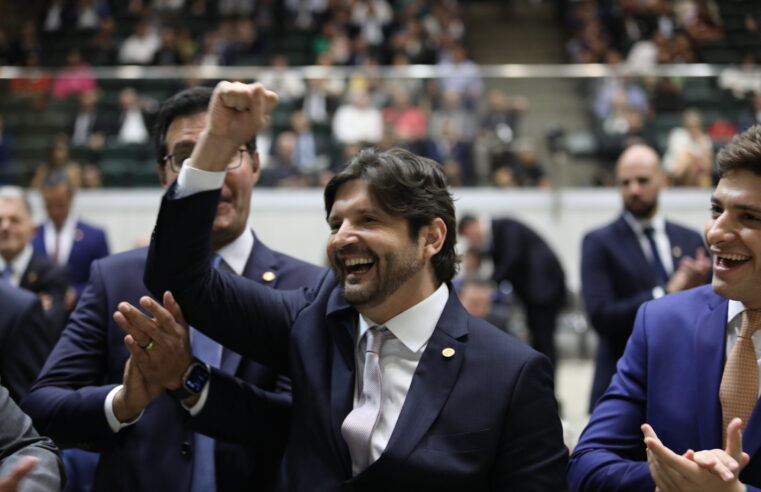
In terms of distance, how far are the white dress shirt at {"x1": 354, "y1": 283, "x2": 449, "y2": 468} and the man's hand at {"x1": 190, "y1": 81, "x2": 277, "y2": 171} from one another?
532 mm

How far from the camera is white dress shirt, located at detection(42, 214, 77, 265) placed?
6113 mm

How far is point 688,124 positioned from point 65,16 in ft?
31.2

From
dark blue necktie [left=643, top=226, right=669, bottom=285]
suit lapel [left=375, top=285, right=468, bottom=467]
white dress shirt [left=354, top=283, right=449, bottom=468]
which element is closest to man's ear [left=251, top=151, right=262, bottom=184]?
white dress shirt [left=354, top=283, right=449, bottom=468]

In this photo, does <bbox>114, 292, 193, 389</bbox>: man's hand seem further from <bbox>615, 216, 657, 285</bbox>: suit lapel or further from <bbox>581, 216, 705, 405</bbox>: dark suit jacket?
<bbox>615, 216, 657, 285</bbox>: suit lapel

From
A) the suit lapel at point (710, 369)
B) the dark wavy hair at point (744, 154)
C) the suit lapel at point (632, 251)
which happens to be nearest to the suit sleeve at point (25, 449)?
the suit lapel at point (710, 369)

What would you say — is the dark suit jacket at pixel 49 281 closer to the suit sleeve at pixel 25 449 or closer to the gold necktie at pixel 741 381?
the suit sleeve at pixel 25 449

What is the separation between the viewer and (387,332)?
2271 mm

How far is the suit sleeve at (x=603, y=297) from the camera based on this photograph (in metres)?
3.89

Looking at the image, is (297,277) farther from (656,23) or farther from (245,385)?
(656,23)

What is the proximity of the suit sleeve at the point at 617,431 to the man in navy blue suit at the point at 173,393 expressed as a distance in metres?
0.75

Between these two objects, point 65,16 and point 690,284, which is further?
point 65,16

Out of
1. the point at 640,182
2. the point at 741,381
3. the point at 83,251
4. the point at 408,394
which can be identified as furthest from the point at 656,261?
the point at 83,251

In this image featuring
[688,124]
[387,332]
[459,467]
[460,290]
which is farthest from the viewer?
[688,124]

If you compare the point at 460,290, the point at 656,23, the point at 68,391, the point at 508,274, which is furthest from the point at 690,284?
the point at 656,23
